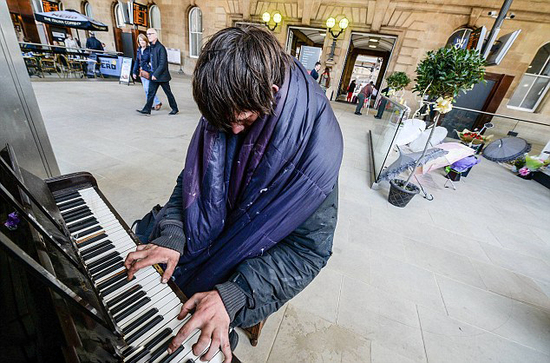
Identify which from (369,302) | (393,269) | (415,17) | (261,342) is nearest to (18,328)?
(261,342)

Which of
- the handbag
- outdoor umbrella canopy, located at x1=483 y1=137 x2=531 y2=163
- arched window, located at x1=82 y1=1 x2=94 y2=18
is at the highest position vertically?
arched window, located at x1=82 y1=1 x2=94 y2=18

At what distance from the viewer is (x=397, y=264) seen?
2.15 meters

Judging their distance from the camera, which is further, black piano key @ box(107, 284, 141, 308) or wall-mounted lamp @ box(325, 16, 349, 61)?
wall-mounted lamp @ box(325, 16, 349, 61)

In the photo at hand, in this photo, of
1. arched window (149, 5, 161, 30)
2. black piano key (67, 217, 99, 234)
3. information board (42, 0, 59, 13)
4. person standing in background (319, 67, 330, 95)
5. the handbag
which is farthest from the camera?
information board (42, 0, 59, 13)

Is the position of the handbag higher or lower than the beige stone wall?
lower

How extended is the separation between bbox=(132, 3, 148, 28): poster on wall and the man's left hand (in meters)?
14.9

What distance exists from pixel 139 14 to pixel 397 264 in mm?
15509

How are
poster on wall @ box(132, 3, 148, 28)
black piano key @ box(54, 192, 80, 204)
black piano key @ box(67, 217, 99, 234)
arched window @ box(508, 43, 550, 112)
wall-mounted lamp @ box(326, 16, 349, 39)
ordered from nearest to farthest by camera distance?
black piano key @ box(67, 217, 99, 234) < black piano key @ box(54, 192, 80, 204) < arched window @ box(508, 43, 550, 112) < wall-mounted lamp @ box(326, 16, 349, 39) < poster on wall @ box(132, 3, 148, 28)

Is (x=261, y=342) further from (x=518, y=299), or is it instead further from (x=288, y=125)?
(x=518, y=299)

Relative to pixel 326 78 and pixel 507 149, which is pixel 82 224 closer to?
pixel 507 149

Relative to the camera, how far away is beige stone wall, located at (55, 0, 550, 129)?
860 cm

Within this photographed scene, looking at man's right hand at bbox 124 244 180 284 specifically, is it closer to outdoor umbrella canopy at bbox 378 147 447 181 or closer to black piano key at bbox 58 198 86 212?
black piano key at bbox 58 198 86 212

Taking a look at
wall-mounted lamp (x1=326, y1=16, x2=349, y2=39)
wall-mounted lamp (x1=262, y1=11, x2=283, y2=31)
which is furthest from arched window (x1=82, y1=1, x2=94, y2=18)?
wall-mounted lamp (x1=326, y1=16, x2=349, y2=39)

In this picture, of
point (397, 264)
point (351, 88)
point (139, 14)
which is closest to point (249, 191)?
point (397, 264)
